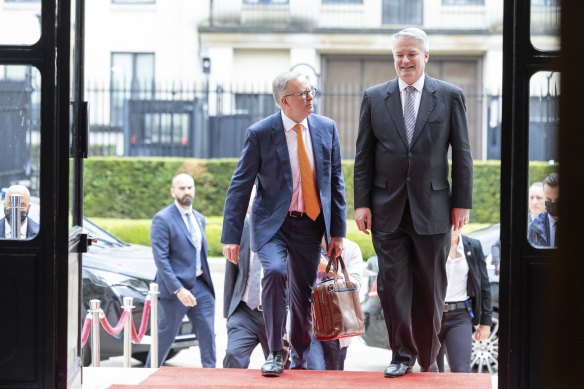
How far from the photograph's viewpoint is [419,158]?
6.17 metres

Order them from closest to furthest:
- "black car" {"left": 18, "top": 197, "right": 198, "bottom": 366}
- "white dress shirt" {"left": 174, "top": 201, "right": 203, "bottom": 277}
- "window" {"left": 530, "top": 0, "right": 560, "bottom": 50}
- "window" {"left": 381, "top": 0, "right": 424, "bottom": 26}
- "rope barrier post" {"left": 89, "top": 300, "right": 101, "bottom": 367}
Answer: "window" {"left": 530, "top": 0, "right": 560, "bottom": 50} < "rope barrier post" {"left": 89, "top": 300, "right": 101, "bottom": 367} < "white dress shirt" {"left": 174, "top": 201, "right": 203, "bottom": 277} < "black car" {"left": 18, "top": 197, "right": 198, "bottom": 366} < "window" {"left": 381, "top": 0, "right": 424, "bottom": 26}

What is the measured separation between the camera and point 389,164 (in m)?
6.23

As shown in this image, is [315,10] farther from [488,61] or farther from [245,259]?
[245,259]

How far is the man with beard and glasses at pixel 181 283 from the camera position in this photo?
356 inches

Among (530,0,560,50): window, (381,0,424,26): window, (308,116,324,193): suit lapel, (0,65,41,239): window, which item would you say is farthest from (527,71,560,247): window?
(381,0,424,26): window

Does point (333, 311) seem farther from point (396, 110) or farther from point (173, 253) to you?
point (173, 253)

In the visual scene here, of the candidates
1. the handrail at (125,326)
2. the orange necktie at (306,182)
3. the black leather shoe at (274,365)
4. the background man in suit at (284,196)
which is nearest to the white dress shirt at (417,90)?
the background man in suit at (284,196)

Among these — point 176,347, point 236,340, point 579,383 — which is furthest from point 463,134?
point 176,347

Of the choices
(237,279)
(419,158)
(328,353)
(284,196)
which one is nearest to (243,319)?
(237,279)

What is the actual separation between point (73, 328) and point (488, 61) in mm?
22349

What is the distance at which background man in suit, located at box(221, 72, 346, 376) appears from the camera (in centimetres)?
634

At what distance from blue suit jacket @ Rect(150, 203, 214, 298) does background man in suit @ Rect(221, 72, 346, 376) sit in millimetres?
2756

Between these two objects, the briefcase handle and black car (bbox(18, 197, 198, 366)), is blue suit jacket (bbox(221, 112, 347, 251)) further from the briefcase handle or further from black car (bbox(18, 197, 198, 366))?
black car (bbox(18, 197, 198, 366))

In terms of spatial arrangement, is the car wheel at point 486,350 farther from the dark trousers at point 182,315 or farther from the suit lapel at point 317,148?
the suit lapel at point 317,148
